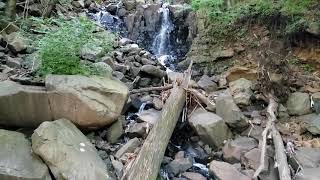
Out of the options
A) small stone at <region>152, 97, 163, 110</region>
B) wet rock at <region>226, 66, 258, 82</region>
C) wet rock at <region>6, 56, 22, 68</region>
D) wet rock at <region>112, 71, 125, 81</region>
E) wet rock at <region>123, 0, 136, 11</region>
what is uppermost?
wet rock at <region>123, 0, 136, 11</region>

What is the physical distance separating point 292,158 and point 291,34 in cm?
307

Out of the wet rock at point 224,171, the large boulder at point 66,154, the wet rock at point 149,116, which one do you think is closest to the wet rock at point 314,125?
the wet rock at point 224,171

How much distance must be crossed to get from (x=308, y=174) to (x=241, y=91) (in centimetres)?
243

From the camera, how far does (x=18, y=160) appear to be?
408cm

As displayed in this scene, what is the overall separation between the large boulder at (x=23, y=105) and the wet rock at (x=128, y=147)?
1.08m

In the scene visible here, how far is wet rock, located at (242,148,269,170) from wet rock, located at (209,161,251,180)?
30 cm

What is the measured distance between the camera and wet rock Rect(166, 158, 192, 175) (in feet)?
16.2

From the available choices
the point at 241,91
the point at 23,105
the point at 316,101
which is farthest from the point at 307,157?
the point at 23,105

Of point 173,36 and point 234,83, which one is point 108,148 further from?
point 173,36

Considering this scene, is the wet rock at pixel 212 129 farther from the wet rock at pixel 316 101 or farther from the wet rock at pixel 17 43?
the wet rock at pixel 17 43

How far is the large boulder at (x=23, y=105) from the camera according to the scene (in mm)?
4676

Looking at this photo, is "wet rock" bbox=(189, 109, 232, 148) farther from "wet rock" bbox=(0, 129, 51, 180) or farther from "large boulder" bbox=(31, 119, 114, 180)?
"wet rock" bbox=(0, 129, 51, 180)

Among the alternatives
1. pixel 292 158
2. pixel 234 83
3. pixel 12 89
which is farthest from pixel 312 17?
pixel 12 89

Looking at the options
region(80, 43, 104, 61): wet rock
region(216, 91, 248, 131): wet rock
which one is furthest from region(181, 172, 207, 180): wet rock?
region(80, 43, 104, 61): wet rock
